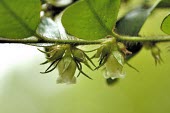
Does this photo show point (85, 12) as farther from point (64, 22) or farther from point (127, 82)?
point (127, 82)

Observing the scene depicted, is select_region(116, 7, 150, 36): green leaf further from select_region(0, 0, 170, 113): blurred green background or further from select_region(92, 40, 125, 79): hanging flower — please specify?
select_region(0, 0, 170, 113): blurred green background

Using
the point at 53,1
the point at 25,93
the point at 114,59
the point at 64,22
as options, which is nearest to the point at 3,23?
the point at 64,22

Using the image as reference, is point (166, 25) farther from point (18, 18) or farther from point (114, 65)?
point (18, 18)

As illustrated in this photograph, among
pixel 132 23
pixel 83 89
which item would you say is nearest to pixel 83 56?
pixel 132 23

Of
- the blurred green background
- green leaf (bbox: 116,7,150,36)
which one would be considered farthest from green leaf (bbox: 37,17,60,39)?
the blurred green background

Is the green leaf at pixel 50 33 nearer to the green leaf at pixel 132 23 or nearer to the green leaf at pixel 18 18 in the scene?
the green leaf at pixel 18 18

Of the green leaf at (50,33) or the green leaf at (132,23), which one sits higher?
the green leaf at (50,33)

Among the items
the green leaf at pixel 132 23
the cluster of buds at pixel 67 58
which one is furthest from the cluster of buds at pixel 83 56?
the green leaf at pixel 132 23
